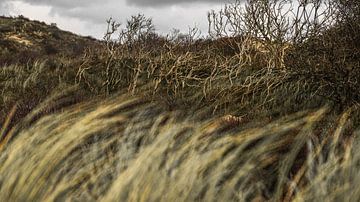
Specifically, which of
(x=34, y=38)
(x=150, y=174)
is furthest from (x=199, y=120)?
(x=34, y=38)

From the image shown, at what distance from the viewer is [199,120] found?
16.3 feet

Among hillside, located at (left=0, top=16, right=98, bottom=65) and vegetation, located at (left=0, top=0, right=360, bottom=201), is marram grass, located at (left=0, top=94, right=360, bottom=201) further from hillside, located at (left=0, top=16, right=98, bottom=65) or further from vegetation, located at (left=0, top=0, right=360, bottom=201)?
hillside, located at (left=0, top=16, right=98, bottom=65)

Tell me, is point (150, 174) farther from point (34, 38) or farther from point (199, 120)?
point (34, 38)

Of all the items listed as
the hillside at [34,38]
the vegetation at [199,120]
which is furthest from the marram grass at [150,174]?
the hillside at [34,38]

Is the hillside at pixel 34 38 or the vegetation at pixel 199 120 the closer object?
the vegetation at pixel 199 120

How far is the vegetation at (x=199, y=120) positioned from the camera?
2477mm

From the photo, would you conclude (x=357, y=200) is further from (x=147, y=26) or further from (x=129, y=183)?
(x=147, y=26)

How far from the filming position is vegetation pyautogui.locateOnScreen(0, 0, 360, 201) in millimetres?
2477

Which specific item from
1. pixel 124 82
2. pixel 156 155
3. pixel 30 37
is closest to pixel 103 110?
pixel 156 155

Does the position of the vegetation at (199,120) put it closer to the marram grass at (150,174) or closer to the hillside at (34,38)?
the marram grass at (150,174)

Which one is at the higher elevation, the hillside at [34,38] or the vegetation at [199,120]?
the hillside at [34,38]

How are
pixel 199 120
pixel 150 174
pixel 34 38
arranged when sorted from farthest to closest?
pixel 34 38
pixel 199 120
pixel 150 174

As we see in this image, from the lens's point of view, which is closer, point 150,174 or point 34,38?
point 150,174

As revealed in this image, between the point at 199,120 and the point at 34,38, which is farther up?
the point at 34,38
